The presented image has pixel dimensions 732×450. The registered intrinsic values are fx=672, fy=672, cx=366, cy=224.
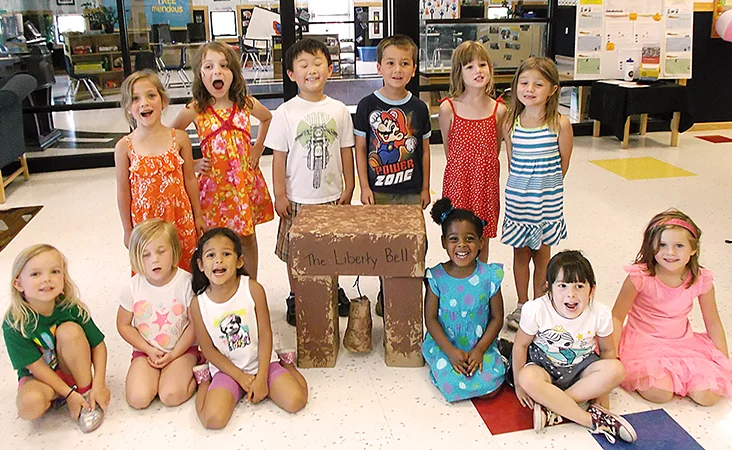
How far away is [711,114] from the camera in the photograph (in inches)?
256

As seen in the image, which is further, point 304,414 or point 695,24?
point 695,24

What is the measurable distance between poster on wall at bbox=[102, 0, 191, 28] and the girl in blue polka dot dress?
4022 millimetres

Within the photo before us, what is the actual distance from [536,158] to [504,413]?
37.3 inches

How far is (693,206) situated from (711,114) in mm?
2848

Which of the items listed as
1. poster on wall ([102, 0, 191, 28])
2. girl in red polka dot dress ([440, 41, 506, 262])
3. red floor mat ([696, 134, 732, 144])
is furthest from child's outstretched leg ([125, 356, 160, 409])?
red floor mat ([696, 134, 732, 144])

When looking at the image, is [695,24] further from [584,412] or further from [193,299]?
[193,299]

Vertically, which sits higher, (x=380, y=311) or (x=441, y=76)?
Answer: (x=441, y=76)

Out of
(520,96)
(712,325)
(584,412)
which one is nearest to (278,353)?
(584,412)

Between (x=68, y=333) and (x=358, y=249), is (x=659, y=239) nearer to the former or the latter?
(x=358, y=249)

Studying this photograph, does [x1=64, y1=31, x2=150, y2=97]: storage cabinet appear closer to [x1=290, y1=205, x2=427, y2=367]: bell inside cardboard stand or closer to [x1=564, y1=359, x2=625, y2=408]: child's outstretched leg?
[x1=290, y1=205, x2=427, y2=367]: bell inside cardboard stand

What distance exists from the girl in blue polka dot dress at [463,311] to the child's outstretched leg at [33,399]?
48.0 inches

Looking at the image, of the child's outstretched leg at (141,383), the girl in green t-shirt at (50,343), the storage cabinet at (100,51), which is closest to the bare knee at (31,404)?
the girl in green t-shirt at (50,343)

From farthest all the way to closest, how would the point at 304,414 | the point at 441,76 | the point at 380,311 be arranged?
the point at 441,76, the point at 380,311, the point at 304,414

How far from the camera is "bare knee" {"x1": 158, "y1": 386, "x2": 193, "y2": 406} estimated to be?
216 cm
